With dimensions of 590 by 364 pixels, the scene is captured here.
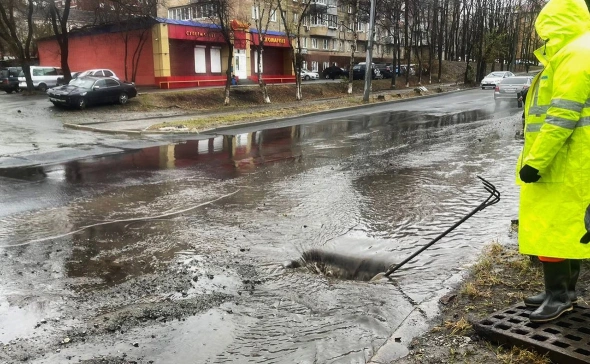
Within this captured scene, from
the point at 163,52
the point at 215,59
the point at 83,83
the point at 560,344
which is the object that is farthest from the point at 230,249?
the point at 215,59

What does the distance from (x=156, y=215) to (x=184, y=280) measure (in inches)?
97.2

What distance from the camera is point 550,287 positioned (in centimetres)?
342

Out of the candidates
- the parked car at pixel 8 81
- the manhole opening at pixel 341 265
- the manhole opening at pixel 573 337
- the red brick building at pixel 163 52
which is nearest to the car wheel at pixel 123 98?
the red brick building at pixel 163 52

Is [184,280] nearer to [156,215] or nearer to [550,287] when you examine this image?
[156,215]

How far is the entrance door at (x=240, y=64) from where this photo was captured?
41591 mm

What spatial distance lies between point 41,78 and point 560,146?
3692 cm

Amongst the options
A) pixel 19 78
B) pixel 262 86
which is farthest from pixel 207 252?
pixel 19 78

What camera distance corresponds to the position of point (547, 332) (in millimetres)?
3201

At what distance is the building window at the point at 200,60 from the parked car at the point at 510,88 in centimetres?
2141

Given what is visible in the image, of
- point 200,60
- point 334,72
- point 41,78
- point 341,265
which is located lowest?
point 341,265

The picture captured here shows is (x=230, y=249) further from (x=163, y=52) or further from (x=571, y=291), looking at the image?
(x=163, y=52)

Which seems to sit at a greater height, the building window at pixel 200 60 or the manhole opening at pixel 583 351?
the building window at pixel 200 60

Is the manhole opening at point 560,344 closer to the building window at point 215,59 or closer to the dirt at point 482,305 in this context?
the dirt at point 482,305

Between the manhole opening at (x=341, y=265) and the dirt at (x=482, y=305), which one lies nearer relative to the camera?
the dirt at (x=482, y=305)
